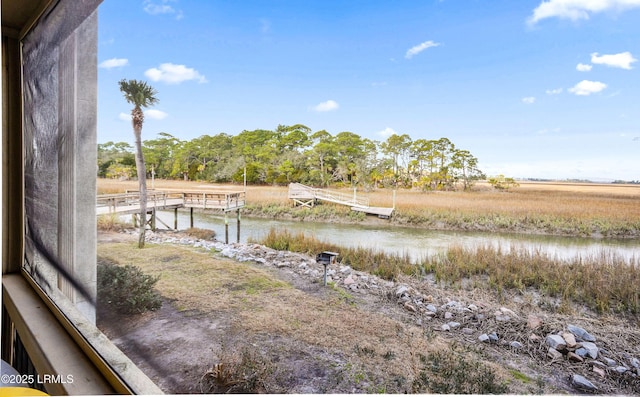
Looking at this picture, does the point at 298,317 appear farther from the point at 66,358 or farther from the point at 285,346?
the point at 66,358

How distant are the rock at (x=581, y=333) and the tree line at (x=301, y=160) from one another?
0.66 metres

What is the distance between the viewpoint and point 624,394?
883mm

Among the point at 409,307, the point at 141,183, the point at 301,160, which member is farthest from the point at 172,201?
the point at 409,307

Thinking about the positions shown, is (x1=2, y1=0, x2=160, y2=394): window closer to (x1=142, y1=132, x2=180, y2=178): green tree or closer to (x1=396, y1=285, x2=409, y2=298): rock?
(x1=142, y1=132, x2=180, y2=178): green tree

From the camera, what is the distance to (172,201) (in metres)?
1.95

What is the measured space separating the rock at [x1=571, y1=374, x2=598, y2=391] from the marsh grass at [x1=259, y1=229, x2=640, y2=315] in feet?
0.75

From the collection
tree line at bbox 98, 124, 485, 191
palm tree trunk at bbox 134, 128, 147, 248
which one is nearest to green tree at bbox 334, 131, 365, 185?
tree line at bbox 98, 124, 485, 191

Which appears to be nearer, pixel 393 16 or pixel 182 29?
pixel 393 16

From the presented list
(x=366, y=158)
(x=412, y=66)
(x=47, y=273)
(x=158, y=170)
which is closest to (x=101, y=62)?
(x=158, y=170)

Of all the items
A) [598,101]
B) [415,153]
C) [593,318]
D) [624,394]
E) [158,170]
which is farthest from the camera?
[158,170]

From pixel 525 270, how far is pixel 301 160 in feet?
3.78

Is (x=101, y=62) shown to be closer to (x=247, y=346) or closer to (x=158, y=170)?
(x=158, y=170)

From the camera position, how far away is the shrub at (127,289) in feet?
5.29

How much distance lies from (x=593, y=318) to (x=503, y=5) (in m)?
1.11
